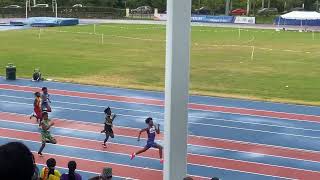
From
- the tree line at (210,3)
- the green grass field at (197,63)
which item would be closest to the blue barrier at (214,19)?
the tree line at (210,3)

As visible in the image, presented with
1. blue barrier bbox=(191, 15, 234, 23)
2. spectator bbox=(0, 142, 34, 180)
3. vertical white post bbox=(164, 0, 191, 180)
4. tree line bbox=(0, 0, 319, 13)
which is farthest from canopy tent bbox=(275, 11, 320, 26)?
spectator bbox=(0, 142, 34, 180)

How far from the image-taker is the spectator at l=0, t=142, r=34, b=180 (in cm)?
234

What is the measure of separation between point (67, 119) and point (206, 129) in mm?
4638

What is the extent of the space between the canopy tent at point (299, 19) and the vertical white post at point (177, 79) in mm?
53527

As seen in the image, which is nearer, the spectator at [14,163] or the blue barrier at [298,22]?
the spectator at [14,163]

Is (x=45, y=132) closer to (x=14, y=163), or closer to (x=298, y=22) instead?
(x=14, y=163)

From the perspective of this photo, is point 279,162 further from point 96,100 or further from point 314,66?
point 314,66

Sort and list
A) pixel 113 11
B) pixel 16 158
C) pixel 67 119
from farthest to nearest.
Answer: pixel 113 11 → pixel 67 119 → pixel 16 158

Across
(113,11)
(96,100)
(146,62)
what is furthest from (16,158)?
(113,11)

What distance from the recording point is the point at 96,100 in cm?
2028

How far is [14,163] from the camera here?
7.70 feet

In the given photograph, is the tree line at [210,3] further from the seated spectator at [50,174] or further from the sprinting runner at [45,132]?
the seated spectator at [50,174]

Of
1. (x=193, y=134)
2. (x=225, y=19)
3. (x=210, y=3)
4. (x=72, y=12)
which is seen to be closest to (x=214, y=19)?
(x=225, y=19)

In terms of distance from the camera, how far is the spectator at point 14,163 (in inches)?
92.0
